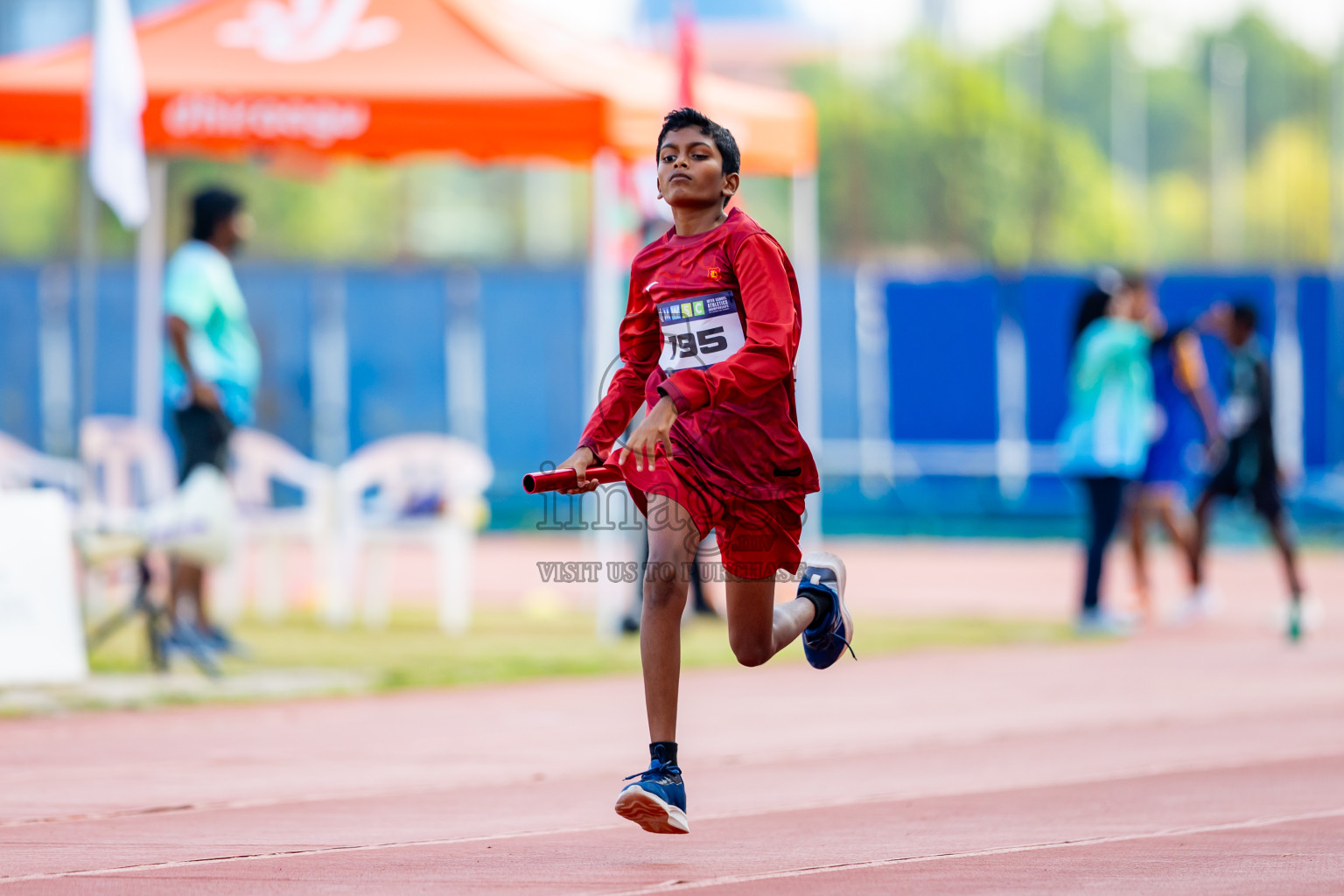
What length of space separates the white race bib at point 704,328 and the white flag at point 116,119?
16.7 ft

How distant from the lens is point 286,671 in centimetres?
975

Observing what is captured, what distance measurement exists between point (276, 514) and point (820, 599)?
7667mm

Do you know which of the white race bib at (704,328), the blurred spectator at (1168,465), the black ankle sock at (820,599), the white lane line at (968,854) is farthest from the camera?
the blurred spectator at (1168,465)

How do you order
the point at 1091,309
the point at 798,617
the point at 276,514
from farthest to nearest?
the point at 276,514
the point at 1091,309
the point at 798,617

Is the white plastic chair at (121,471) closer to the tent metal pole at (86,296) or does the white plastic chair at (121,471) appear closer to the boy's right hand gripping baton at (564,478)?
the tent metal pole at (86,296)

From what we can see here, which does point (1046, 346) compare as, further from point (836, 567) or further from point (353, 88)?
point (836, 567)

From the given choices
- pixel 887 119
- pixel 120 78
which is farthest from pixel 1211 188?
pixel 120 78

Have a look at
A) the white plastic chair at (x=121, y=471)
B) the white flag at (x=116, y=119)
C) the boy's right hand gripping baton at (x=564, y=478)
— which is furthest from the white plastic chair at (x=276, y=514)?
the boy's right hand gripping baton at (x=564, y=478)

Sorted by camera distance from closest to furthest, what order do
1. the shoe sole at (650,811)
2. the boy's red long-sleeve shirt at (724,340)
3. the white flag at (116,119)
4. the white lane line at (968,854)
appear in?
1. the white lane line at (968,854)
2. the shoe sole at (650,811)
3. the boy's red long-sleeve shirt at (724,340)
4. the white flag at (116,119)

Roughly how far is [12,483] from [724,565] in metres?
7.71

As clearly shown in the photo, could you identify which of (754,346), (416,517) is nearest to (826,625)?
(754,346)

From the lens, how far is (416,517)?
1202 cm

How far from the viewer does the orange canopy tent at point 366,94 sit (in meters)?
10.8

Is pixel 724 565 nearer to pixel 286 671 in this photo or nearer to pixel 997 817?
pixel 997 817
